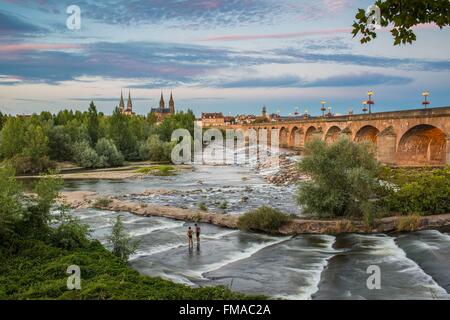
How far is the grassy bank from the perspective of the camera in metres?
13.1

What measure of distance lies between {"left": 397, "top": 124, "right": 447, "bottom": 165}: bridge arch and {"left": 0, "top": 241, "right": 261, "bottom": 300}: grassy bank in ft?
142

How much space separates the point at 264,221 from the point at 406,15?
21713 millimetres

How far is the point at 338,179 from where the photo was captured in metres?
30.8

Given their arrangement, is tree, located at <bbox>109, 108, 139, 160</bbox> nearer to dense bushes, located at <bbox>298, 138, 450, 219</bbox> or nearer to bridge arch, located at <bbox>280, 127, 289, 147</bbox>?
bridge arch, located at <bbox>280, 127, 289, 147</bbox>

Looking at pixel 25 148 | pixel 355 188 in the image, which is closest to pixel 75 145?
pixel 25 148

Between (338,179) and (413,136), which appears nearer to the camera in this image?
(338,179)

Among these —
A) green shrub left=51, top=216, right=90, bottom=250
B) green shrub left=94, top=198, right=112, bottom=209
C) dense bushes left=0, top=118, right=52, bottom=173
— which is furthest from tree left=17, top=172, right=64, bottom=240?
dense bushes left=0, top=118, right=52, bottom=173

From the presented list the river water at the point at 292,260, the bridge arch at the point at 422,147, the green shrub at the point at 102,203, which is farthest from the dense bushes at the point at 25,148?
the bridge arch at the point at 422,147

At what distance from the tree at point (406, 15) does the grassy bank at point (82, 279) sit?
26.8ft

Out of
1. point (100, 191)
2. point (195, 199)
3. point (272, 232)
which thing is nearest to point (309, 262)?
point (272, 232)

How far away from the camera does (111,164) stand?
283 feet

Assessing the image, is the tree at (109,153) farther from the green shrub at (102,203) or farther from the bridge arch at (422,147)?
the bridge arch at (422,147)

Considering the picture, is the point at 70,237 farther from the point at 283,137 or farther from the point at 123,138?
the point at 283,137

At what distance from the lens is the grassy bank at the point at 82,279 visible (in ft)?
43.1
